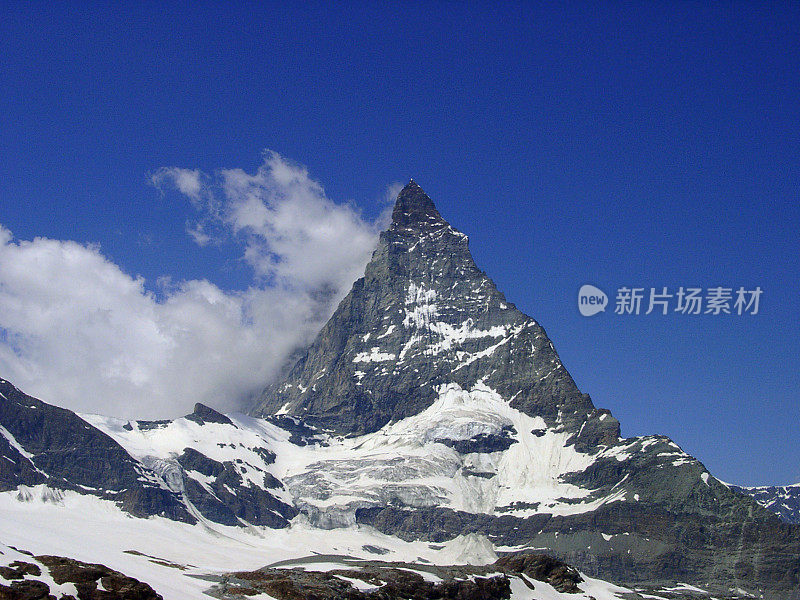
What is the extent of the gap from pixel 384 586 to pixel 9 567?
65732 mm

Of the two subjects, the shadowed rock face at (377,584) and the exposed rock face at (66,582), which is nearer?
the exposed rock face at (66,582)

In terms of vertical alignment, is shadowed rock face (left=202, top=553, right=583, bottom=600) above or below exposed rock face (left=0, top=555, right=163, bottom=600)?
above

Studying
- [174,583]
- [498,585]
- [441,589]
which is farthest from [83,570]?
[498,585]

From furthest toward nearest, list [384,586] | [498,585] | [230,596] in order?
[498,585] → [384,586] → [230,596]

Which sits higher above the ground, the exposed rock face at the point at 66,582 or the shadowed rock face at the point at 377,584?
the shadowed rock face at the point at 377,584

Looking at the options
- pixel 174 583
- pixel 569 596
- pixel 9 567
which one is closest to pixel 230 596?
pixel 174 583

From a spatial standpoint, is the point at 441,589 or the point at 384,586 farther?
the point at 441,589

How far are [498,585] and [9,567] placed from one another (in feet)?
327

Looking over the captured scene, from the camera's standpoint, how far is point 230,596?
12900 cm

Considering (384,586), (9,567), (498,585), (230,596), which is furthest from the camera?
(498,585)

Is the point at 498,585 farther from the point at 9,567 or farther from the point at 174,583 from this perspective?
the point at 9,567

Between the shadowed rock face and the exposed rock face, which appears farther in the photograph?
the shadowed rock face

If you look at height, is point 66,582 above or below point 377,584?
below

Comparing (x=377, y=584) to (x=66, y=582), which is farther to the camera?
(x=377, y=584)
